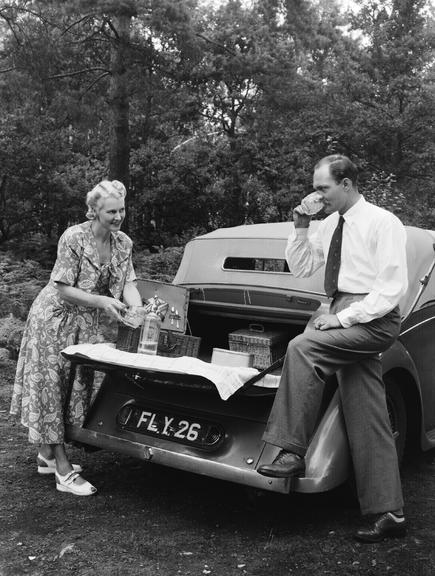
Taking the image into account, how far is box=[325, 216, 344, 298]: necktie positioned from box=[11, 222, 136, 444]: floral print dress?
1.42m

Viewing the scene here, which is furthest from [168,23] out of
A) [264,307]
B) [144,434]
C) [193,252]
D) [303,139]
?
[144,434]

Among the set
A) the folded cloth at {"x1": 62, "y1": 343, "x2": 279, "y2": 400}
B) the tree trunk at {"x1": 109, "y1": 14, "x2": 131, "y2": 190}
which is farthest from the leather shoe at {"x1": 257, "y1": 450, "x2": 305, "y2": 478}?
the tree trunk at {"x1": 109, "y1": 14, "x2": 131, "y2": 190}

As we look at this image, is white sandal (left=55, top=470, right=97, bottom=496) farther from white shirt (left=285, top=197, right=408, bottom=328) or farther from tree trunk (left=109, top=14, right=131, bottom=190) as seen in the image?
tree trunk (left=109, top=14, right=131, bottom=190)

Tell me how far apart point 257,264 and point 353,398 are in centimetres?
160

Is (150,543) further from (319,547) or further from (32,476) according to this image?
(32,476)

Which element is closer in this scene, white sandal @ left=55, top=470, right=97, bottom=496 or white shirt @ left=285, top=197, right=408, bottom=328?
white shirt @ left=285, top=197, right=408, bottom=328

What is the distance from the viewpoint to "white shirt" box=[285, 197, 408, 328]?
10.6 feet

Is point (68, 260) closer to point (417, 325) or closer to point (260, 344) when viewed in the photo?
point (260, 344)

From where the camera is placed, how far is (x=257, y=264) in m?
4.66

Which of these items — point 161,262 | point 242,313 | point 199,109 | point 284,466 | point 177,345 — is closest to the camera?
point 284,466

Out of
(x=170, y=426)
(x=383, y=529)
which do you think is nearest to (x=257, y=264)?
(x=170, y=426)

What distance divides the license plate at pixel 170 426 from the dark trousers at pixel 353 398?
46 cm

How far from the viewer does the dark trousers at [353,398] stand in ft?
10.1

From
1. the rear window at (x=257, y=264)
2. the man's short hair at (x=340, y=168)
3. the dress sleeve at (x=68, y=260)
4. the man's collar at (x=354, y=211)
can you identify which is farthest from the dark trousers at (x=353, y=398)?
the dress sleeve at (x=68, y=260)
